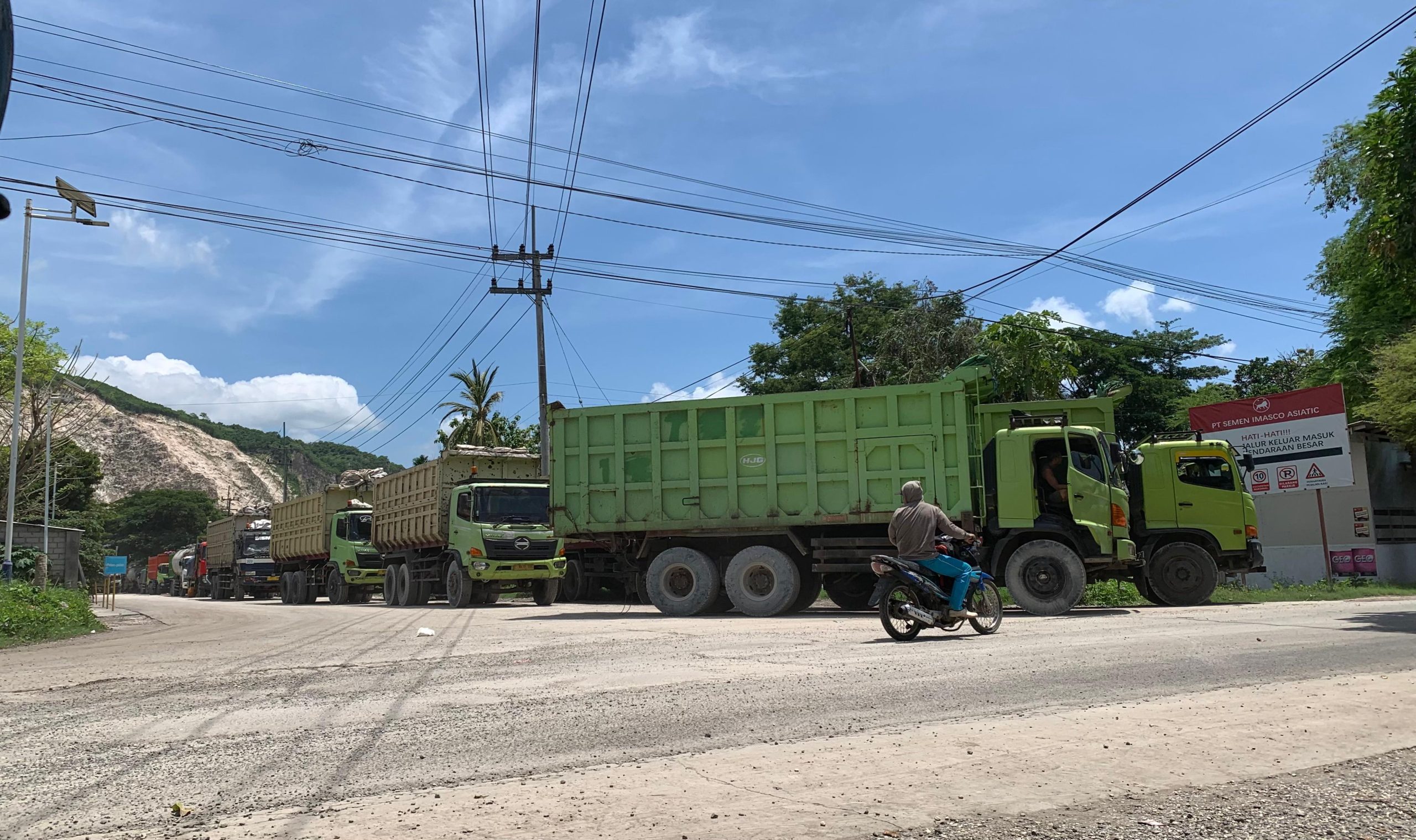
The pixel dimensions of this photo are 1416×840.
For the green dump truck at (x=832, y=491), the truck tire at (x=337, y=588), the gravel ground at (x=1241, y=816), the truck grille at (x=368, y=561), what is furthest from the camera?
the truck tire at (x=337, y=588)

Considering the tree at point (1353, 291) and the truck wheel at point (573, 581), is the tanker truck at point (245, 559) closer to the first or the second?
the truck wheel at point (573, 581)

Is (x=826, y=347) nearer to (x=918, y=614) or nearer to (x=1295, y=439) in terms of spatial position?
(x=1295, y=439)

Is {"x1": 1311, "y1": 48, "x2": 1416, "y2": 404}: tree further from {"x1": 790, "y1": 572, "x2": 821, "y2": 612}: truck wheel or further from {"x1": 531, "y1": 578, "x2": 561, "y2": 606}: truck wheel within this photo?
{"x1": 531, "y1": 578, "x2": 561, "y2": 606}: truck wheel

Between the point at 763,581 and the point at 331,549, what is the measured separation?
1786 cm

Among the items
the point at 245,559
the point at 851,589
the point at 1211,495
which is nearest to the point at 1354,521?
the point at 1211,495

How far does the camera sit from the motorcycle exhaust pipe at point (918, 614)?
970cm

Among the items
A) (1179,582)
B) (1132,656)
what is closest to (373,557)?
(1179,582)

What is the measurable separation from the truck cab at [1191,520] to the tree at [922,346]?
1420 cm

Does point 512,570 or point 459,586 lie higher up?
point 512,570

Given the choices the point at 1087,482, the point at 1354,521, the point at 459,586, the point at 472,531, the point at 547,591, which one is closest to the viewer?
the point at 1087,482

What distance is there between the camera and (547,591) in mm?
21734

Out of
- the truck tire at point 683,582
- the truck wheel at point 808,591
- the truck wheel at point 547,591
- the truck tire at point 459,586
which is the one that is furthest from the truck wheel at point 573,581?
the truck wheel at point 808,591

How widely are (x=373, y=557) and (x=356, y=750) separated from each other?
940 inches

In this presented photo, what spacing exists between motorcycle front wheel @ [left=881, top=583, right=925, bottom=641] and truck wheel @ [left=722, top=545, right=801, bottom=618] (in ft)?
17.1
